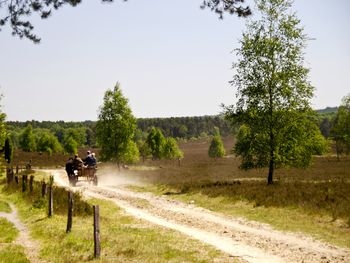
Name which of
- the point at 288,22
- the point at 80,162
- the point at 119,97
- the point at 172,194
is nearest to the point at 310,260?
the point at 172,194

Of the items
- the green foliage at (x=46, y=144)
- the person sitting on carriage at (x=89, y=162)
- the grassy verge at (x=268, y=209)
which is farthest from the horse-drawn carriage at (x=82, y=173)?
the green foliage at (x=46, y=144)

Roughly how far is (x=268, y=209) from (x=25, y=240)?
37.0 ft

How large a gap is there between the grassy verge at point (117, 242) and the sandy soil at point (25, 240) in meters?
0.26

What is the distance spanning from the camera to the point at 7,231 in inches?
661

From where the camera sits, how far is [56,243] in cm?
1437

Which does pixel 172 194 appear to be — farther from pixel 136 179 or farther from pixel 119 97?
pixel 119 97

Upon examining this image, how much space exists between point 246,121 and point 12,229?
17.4 meters

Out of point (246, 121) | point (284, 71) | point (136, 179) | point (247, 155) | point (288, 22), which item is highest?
point (288, 22)

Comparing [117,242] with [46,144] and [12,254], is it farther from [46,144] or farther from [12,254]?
[46,144]

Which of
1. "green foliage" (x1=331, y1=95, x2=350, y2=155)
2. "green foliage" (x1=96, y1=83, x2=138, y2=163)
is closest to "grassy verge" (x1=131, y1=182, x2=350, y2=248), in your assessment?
"green foliage" (x1=96, y1=83, x2=138, y2=163)

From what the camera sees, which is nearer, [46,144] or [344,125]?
[344,125]

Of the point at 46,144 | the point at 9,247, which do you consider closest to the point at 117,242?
the point at 9,247

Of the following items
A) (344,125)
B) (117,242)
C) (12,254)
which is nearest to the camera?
(12,254)

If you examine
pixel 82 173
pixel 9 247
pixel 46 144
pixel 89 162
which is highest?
pixel 89 162
